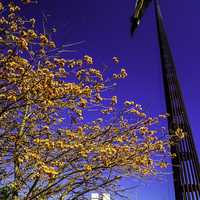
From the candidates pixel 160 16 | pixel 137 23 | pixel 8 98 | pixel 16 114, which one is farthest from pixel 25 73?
pixel 160 16

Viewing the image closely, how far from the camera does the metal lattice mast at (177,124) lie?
10.7m

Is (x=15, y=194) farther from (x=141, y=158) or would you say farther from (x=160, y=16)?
(x=160, y=16)

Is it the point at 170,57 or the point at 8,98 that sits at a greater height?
the point at 170,57

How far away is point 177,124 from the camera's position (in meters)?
11.7

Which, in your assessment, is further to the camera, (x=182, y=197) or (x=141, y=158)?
(x=182, y=197)

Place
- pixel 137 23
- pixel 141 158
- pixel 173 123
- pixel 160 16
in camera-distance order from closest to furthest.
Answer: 1. pixel 141 158
2. pixel 173 123
3. pixel 137 23
4. pixel 160 16

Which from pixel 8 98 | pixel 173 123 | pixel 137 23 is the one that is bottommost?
pixel 8 98

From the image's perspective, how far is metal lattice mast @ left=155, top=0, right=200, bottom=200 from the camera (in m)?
10.7

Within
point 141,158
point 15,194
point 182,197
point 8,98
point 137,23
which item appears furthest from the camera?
point 137,23

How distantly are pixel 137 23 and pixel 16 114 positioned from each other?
7.39 meters

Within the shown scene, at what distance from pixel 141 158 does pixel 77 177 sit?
1.28m

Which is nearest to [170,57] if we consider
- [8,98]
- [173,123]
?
[173,123]

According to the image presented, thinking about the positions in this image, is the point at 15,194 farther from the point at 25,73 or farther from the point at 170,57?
the point at 170,57

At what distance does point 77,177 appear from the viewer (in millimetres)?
6398
